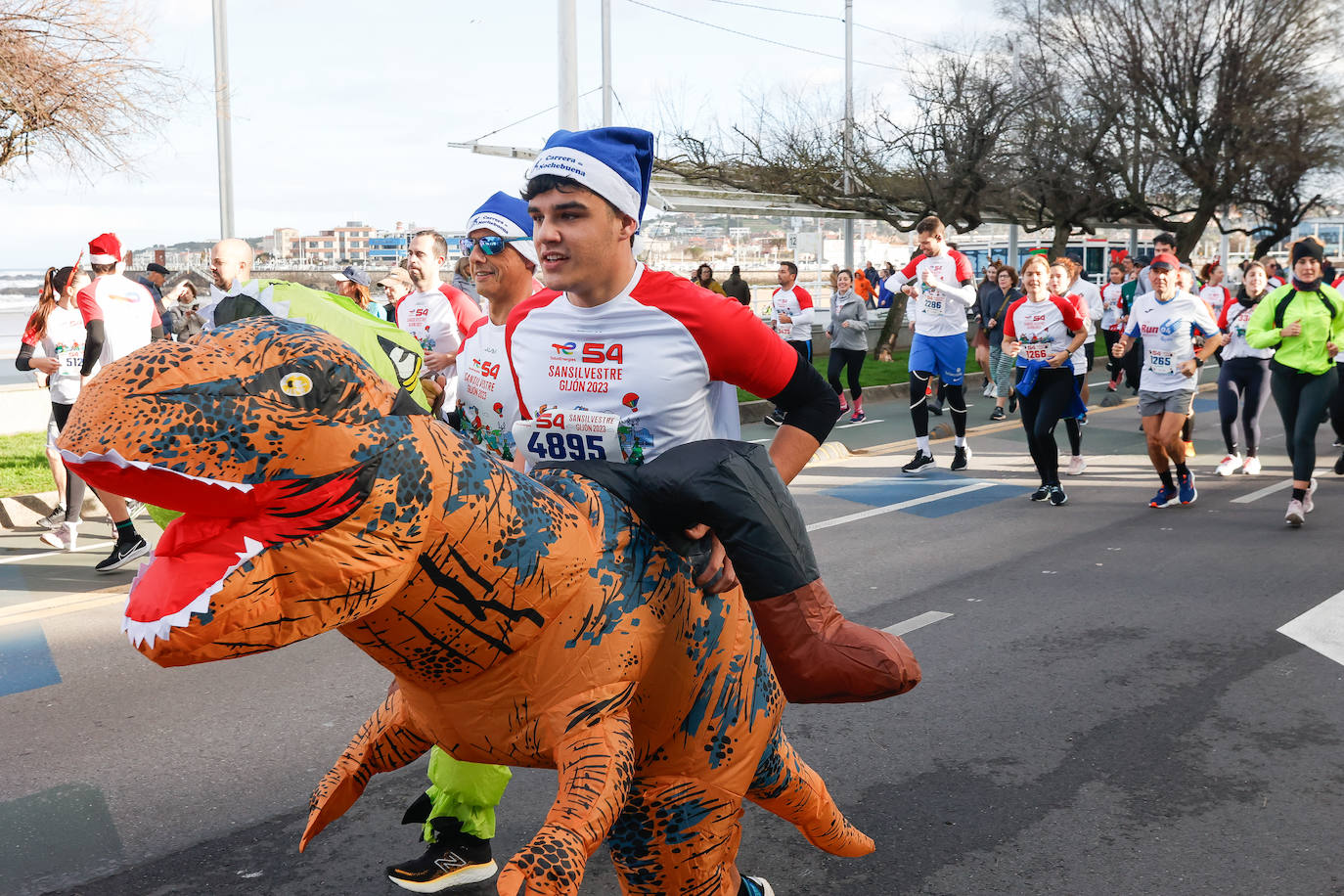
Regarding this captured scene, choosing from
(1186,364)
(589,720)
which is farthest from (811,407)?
(1186,364)

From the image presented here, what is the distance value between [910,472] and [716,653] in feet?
29.1

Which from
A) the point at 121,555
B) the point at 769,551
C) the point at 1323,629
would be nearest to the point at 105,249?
the point at 121,555

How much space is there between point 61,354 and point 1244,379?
9.24m

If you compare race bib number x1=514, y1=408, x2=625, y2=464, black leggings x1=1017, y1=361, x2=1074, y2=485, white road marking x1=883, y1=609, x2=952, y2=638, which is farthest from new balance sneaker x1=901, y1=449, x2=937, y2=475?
race bib number x1=514, y1=408, x2=625, y2=464

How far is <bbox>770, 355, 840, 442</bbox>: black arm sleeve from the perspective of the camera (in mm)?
2814

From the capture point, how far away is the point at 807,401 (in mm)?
2838

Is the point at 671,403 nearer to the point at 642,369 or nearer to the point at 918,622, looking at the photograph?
the point at 642,369

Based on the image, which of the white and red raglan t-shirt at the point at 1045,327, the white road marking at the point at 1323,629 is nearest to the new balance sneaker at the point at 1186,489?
the white and red raglan t-shirt at the point at 1045,327

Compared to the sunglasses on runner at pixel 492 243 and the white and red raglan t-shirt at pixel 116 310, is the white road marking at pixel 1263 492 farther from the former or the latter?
→ the white and red raglan t-shirt at pixel 116 310

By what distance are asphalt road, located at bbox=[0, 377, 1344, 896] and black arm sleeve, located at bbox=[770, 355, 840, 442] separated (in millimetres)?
1622

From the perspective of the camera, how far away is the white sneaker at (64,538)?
8156mm

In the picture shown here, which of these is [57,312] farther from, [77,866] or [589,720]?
[589,720]

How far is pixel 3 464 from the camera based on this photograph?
1054 cm

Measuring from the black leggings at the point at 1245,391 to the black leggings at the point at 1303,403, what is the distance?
123 cm
